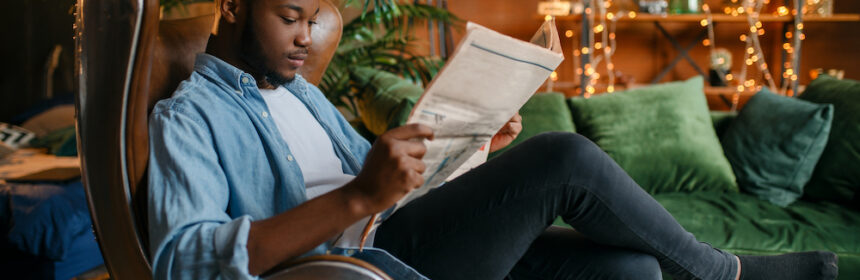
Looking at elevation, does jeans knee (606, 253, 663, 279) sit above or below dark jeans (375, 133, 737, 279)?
below

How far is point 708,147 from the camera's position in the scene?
1950mm

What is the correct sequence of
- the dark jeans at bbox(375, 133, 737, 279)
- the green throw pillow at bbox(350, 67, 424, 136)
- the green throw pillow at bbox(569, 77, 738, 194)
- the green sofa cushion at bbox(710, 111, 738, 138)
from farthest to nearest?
the green sofa cushion at bbox(710, 111, 738, 138), the green throw pillow at bbox(569, 77, 738, 194), the green throw pillow at bbox(350, 67, 424, 136), the dark jeans at bbox(375, 133, 737, 279)

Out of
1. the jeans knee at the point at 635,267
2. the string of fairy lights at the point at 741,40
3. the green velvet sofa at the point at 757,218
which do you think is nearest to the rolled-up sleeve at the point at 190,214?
the jeans knee at the point at 635,267

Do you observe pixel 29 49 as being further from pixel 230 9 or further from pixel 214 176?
pixel 214 176

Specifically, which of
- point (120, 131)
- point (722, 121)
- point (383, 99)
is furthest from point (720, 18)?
point (120, 131)

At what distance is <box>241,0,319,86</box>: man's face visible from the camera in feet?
2.98

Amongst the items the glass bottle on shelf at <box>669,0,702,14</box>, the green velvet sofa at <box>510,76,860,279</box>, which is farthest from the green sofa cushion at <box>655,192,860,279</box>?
the glass bottle on shelf at <box>669,0,702,14</box>

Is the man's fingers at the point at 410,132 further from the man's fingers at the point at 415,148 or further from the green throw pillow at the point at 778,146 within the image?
the green throw pillow at the point at 778,146

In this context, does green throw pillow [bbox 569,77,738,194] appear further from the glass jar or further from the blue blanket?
the glass jar

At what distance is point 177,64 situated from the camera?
1.00 m

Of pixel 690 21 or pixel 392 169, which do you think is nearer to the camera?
pixel 392 169

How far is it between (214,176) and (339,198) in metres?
0.18

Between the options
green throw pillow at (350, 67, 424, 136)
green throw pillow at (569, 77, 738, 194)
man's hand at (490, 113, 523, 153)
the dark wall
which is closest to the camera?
man's hand at (490, 113, 523, 153)

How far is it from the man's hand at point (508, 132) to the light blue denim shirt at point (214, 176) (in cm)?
38
